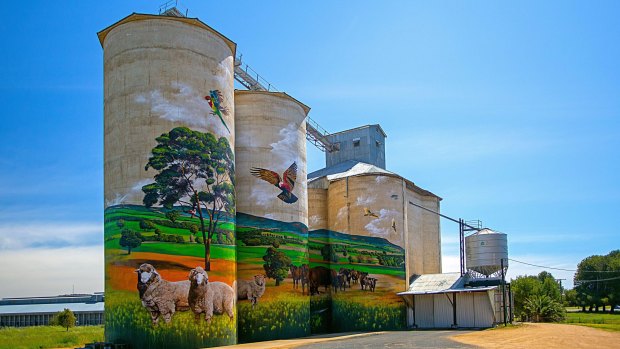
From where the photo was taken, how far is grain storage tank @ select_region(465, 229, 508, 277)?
152 feet

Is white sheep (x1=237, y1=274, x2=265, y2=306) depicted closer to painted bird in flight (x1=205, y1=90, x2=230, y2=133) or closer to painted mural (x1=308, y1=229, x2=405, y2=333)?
painted mural (x1=308, y1=229, x2=405, y2=333)

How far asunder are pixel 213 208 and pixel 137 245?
4.62 metres

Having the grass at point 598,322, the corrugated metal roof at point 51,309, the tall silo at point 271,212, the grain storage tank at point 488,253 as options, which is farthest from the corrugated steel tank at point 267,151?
the corrugated metal roof at point 51,309

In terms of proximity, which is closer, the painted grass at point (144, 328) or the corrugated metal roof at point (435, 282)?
the painted grass at point (144, 328)

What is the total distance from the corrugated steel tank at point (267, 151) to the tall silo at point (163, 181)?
15.7 feet

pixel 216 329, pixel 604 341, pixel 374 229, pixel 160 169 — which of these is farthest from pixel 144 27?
pixel 604 341

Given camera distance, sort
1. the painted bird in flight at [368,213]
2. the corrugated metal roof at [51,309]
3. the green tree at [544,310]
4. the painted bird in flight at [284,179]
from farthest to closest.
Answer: the corrugated metal roof at [51,309], the green tree at [544,310], the painted bird in flight at [368,213], the painted bird in flight at [284,179]

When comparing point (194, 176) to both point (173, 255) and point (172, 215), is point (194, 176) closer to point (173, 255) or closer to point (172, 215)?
point (172, 215)

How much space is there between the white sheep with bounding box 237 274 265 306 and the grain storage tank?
18.9 meters

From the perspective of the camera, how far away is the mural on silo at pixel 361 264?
46.1 meters

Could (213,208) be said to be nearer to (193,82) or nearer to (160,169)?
(160,169)

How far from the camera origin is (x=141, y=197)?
97.3 ft

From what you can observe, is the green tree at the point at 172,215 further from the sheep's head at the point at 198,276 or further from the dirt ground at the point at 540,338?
the dirt ground at the point at 540,338

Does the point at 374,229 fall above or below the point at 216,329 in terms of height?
above
